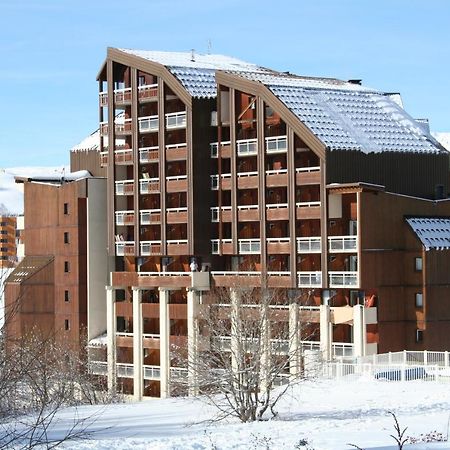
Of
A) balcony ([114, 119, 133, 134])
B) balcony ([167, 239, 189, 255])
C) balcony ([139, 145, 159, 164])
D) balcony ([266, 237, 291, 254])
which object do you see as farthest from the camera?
balcony ([114, 119, 133, 134])

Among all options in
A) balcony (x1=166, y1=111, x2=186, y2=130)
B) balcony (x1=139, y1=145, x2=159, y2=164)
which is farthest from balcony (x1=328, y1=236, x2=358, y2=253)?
balcony (x1=139, y1=145, x2=159, y2=164)

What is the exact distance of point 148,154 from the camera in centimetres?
9744

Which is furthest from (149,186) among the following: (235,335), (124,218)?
(235,335)

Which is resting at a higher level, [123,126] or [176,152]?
[123,126]

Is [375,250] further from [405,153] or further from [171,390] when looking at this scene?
[171,390]

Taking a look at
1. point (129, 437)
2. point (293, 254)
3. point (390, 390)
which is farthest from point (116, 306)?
point (129, 437)

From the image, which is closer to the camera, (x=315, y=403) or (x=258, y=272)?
(x=315, y=403)

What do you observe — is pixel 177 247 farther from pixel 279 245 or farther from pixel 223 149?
pixel 279 245

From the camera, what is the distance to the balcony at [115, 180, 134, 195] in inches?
3907

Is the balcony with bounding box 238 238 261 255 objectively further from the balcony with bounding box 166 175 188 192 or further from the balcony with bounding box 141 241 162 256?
the balcony with bounding box 141 241 162 256

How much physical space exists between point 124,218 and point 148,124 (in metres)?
7.51

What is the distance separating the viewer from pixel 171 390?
90.0m

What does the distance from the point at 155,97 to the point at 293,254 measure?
17.2 meters

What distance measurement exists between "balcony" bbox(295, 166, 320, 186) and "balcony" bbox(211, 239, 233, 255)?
27.1 ft
